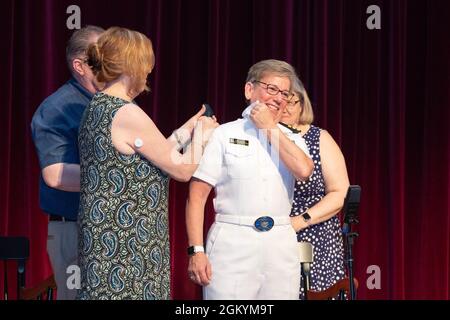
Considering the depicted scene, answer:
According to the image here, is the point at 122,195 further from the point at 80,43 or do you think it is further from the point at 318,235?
the point at 318,235

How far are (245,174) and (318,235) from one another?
0.59m

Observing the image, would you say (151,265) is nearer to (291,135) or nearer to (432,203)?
(291,135)

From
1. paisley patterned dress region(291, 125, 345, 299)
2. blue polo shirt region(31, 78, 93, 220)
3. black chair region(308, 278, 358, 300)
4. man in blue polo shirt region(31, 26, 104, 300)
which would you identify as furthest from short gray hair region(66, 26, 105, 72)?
black chair region(308, 278, 358, 300)

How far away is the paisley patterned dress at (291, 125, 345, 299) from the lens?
3127 millimetres

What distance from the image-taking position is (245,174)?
269 cm

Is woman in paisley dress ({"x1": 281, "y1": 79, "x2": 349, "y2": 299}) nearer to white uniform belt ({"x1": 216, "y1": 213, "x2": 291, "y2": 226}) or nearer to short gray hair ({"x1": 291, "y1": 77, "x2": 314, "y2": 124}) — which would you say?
short gray hair ({"x1": 291, "y1": 77, "x2": 314, "y2": 124})

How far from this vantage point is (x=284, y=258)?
266cm

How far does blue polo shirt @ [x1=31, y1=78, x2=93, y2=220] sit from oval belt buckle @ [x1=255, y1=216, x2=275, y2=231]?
0.64m

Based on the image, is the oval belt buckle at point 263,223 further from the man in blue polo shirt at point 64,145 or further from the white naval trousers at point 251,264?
the man in blue polo shirt at point 64,145

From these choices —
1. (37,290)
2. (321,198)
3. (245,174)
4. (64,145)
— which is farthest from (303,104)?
(37,290)

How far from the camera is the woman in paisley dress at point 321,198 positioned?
3.11 meters

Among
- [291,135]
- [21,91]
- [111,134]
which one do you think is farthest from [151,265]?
[21,91]
